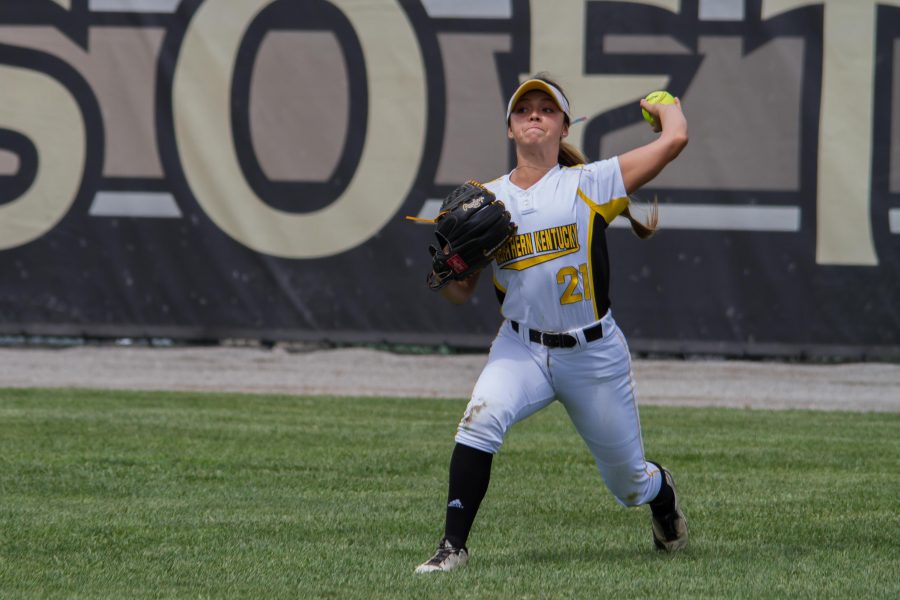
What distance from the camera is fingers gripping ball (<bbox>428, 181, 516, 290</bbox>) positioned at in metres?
4.79

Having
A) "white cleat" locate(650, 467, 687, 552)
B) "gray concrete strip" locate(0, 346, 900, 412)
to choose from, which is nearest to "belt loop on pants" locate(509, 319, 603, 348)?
"white cleat" locate(650, 467, 687, 552)

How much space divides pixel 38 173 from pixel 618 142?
538 cm

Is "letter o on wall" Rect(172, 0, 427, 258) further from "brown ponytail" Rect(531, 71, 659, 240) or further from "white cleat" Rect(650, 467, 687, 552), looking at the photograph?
"white cleat" Rect(650, 467, 687, 552)

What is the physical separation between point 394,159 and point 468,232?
27.7ft

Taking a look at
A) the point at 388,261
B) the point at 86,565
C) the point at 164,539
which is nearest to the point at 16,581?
Answer: the point at 86,565

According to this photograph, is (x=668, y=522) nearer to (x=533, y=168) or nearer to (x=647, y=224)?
(x=647, y=224)

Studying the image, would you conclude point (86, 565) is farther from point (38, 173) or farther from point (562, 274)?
point (38, 173)

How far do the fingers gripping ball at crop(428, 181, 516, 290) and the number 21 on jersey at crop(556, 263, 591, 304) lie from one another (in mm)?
227

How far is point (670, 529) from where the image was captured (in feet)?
16.8

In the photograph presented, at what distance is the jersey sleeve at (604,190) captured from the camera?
16.1 feet

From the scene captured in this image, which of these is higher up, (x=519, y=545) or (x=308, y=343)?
(x=519, y=545)

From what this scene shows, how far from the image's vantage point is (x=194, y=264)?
Answer: 13180 mm

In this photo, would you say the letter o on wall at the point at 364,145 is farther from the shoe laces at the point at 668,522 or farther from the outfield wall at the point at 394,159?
the shoe laces at the point at 668,522

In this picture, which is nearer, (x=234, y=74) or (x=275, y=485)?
(x=275, y=485)
